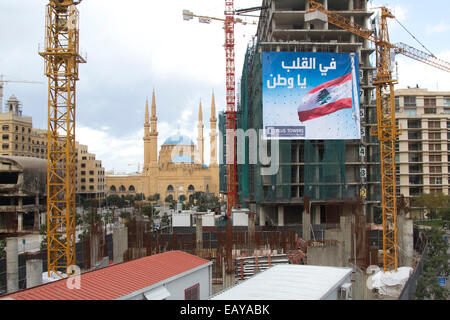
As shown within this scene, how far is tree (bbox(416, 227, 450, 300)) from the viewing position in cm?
1413

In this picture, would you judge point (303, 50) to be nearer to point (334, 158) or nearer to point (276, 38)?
point (276, 38)

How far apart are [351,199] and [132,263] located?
31.0 meters

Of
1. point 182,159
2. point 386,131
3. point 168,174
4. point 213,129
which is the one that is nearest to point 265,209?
point 386,131

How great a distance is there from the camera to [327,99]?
38344 mm

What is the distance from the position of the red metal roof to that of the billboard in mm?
26063

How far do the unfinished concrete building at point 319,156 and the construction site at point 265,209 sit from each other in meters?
0.12

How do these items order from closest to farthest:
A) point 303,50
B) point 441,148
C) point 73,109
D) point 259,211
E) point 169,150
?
point 73,109
point 303,50
point 259,211
point 441,148
point 169,150

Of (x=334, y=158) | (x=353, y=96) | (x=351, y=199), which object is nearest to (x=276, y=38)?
(x=353, y=96)

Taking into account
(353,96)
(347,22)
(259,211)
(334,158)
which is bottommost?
(259,211)

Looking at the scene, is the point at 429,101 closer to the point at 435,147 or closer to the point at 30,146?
the point at 435,147

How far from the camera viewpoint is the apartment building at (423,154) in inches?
2163

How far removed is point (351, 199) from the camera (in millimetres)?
39344

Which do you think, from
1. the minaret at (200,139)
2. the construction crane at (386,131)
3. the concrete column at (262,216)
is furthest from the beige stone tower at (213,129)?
the construction crane at (386,131)
